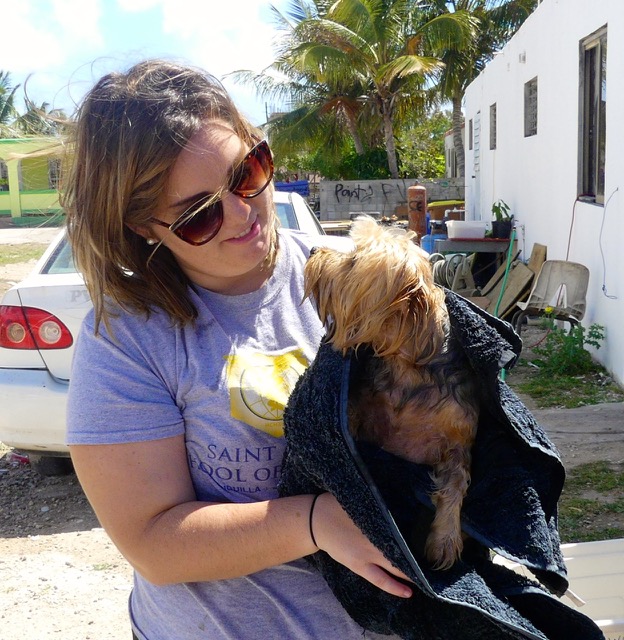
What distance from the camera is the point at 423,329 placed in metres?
1.77

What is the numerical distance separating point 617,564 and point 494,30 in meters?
27.3

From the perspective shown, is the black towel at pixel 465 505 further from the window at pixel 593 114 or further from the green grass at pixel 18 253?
the green grass at pixel 18 253

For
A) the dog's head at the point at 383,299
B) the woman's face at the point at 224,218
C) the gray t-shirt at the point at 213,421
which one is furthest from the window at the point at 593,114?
the gray t-shirt at the point at 213,421

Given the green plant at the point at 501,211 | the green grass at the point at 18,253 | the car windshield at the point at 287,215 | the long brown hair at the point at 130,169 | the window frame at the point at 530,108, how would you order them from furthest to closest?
the green grass at the point at 18,253 < the green plant at the point at 501,211 < the window frame at the point at 530,108 < the car windshield at the point at 287,215 < the long brown hair at the point at 130,169

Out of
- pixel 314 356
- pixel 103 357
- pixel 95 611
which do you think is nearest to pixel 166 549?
pixel 103 357

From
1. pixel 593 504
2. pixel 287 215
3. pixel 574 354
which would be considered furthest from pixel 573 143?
pixel 593 504

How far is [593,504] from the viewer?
4.59 m

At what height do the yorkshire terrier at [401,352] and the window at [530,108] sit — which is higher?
the window at [530,108]

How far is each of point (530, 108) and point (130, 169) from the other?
438 inches

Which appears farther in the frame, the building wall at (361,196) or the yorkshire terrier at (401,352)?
the building wall at (361,196)

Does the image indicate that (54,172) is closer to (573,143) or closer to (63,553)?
(63,553)

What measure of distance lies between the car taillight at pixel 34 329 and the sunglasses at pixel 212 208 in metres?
3.33

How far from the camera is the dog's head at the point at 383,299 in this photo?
5.70 ft

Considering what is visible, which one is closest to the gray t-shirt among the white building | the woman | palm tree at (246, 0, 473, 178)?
the woman
